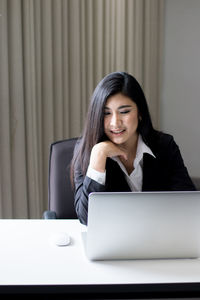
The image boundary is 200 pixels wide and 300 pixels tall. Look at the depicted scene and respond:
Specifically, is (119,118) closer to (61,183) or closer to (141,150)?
(141,150)

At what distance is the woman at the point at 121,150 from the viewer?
4.69 feet

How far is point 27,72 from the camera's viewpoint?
2.33 m

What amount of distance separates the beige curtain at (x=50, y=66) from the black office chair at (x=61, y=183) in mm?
658

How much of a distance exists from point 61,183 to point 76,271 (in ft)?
2.35

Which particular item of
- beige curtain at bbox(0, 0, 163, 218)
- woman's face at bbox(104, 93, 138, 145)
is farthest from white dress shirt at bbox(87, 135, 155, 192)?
beige curtain at bbox(0, 0, 163, 218)

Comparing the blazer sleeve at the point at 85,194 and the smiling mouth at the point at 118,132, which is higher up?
the smiling mouth at the point at 118,132

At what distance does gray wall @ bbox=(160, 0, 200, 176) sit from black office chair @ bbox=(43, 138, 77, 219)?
4.89ft

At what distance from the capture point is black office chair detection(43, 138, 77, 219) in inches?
66.1

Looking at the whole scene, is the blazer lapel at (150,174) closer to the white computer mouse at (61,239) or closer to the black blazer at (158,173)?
the black blazer at (158,173)

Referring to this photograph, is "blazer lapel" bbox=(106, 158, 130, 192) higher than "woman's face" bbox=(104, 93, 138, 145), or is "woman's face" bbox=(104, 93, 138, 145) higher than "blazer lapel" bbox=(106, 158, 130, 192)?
"woman's face" bbox=(104, 93, 138, 145)

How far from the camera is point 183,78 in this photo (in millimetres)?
2963

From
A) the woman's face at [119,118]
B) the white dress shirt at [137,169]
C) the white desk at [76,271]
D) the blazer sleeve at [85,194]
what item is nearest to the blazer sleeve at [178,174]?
the white dress shirt at [137,169]

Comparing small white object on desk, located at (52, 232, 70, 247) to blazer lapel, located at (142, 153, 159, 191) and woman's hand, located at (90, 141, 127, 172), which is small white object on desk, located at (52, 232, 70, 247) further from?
blazer lapel, located at (142, 153, 159, 191)

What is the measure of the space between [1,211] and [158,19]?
170 centimetres
